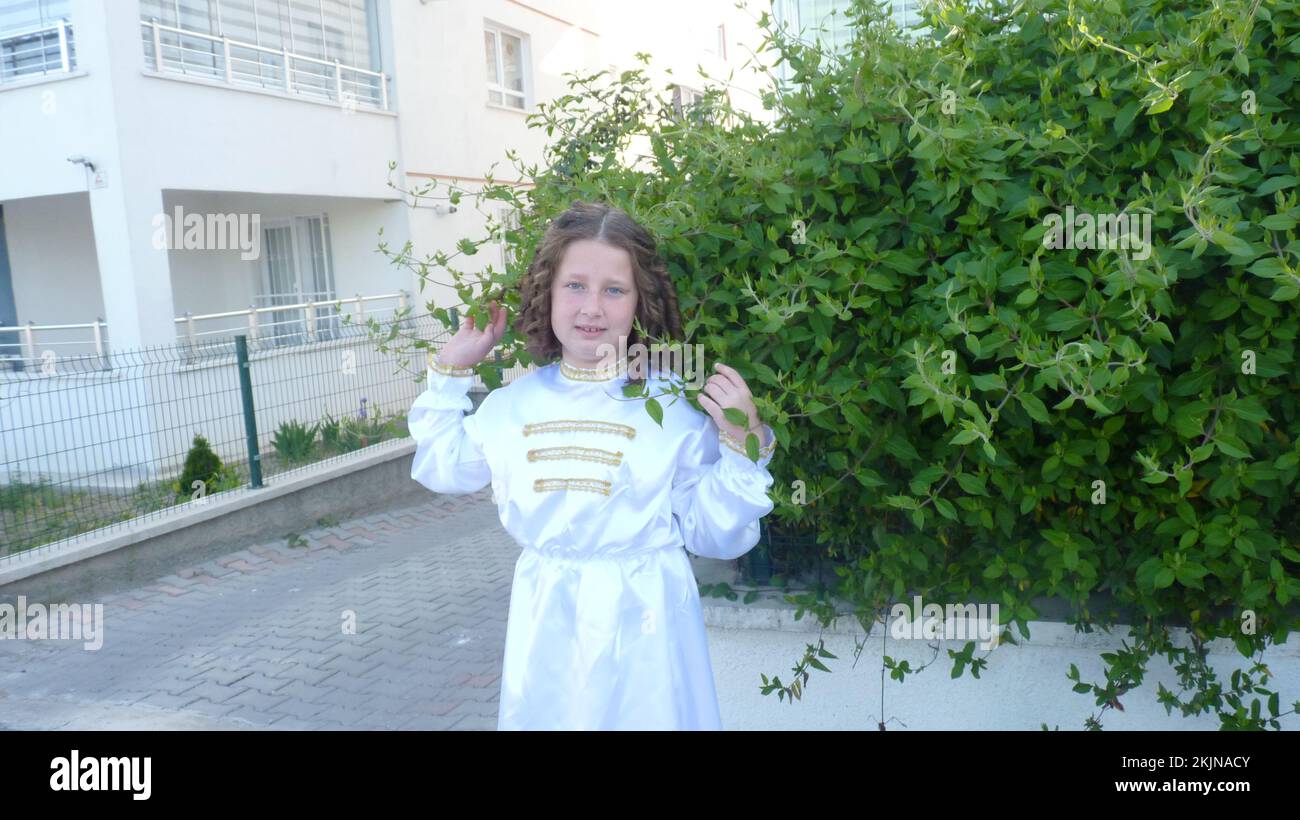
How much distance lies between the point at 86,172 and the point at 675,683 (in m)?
10.1

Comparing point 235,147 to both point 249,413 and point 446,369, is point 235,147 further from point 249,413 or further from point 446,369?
point 446,369

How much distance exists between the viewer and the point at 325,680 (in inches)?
212

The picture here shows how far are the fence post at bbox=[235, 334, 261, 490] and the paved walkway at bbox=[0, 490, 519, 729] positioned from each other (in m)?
0.61

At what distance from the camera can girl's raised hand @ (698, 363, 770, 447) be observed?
225 cm

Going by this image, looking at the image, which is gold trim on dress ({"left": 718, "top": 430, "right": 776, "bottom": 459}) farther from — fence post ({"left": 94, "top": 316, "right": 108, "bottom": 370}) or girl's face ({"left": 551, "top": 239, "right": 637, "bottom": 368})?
fence post ({"left": 94, "top": 316, "right": 108, "bottom": 370})

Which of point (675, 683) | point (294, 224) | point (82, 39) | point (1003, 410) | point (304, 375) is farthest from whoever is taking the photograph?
point (294, 224)

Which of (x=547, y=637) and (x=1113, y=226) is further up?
(x=1113, y=226)

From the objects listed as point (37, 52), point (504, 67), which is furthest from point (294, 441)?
point (504, 67)

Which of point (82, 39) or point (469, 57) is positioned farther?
point (469, 57)

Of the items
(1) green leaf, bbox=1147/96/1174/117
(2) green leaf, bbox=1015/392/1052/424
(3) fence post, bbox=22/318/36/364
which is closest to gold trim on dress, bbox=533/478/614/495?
(2) green leaf, bbox=1015/392/1052/424

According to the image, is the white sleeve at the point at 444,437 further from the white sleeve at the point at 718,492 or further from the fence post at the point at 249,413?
the fence post at the point at 249,413

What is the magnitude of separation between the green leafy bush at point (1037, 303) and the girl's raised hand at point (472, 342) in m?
0.05

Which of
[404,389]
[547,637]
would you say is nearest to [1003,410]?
[547,637]

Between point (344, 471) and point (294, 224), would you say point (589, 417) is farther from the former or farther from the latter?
point (294, 224)
